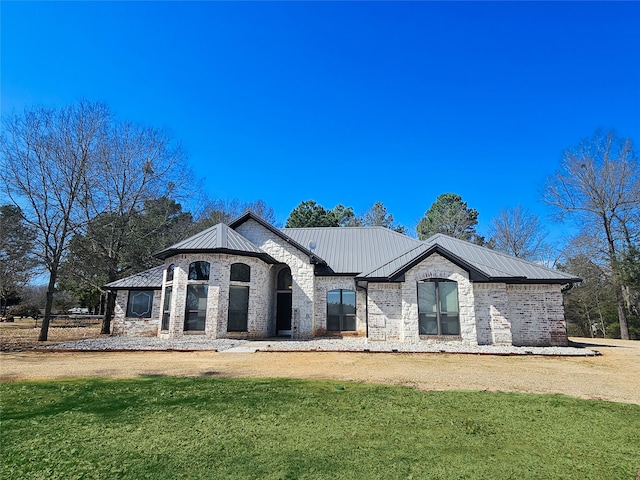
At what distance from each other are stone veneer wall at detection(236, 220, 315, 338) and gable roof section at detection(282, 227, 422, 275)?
1.04m

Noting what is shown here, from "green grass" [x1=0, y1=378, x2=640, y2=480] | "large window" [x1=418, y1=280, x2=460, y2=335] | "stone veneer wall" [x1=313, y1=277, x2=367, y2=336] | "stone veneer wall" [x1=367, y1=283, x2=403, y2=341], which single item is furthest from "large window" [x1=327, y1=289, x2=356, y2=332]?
"green grass" [x1=0, y1=378, x2=640, y2=480]

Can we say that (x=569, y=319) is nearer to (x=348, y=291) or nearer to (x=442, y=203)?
(x=442, y=203)

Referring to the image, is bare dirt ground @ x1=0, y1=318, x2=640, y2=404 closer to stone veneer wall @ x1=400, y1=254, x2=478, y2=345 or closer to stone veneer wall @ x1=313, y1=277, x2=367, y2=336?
stone veneer wall @ x1=400, y1=254, x2=478, y2=345

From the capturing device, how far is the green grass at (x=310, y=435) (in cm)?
339

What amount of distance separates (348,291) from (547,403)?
42.7ft

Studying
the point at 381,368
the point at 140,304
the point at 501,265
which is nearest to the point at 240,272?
the point at 140,304

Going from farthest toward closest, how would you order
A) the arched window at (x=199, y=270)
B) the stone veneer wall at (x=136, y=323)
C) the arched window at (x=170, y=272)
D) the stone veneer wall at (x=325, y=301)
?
the stone veneer wall at (x=136, y=323), the stone veneer wall at (x=325, y=301), the arched window at (x=170, y=272), the arched window at (x=199, y=270)

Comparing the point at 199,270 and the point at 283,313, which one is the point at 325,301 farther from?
the point at 199,270

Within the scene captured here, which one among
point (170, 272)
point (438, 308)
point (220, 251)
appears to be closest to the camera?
point (438, 308)

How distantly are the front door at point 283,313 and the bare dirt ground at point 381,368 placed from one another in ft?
25.1

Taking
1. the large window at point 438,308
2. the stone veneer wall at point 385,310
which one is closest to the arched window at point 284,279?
the stone veneer wall at point 385,310

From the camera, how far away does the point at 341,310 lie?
18516 millimetres

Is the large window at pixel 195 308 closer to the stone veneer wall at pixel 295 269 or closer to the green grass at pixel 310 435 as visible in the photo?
the stone veneer wall at pixel 295 269

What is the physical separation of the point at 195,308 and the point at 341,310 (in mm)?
7278
